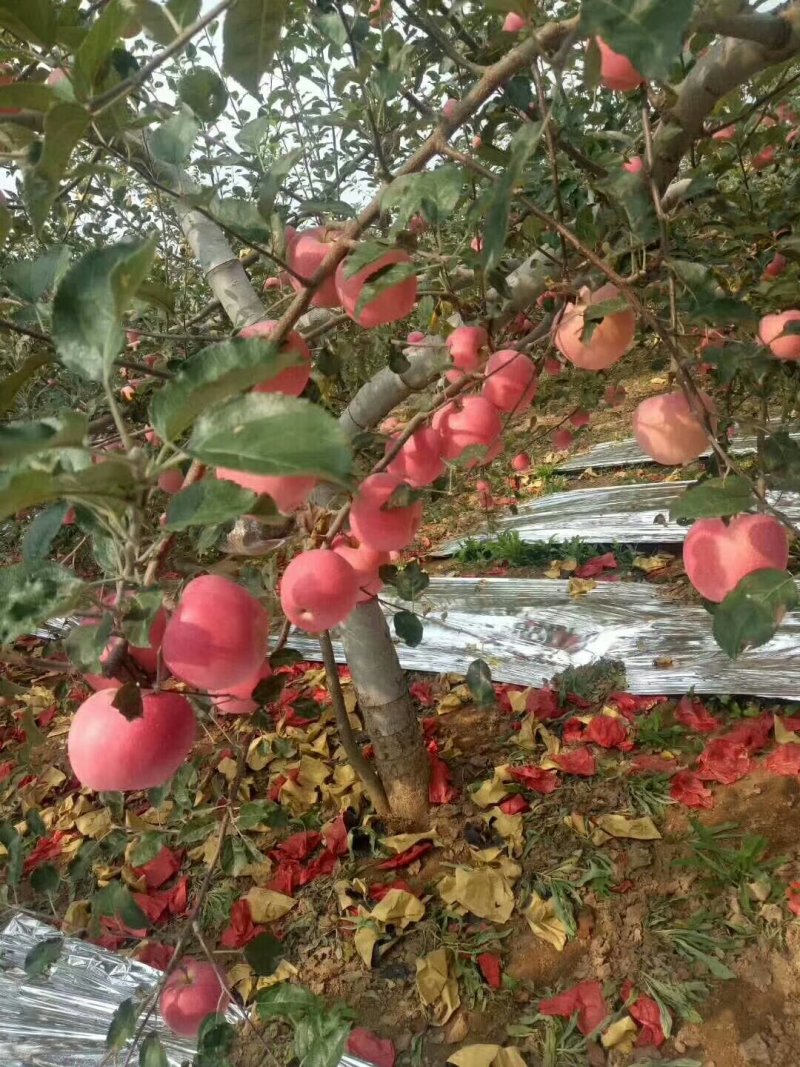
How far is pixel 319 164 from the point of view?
6.91 feet

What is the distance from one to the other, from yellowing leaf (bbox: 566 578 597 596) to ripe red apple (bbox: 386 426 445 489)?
171 cm

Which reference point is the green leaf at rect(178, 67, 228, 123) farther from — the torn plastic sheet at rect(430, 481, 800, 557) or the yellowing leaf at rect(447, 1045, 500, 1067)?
the torn plastic sheet at rect(430, 481, 800, 557)

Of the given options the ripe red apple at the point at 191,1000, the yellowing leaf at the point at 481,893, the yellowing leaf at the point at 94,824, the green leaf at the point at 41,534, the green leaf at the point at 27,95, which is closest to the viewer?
the green leaf at the point at 27,95

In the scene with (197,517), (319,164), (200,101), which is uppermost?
(319,164)

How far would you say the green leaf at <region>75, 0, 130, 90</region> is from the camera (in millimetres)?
503

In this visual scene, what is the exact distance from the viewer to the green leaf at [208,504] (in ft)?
1.30

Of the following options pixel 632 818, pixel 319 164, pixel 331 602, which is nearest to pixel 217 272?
pixel 331 602

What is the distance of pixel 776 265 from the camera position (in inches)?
49.2

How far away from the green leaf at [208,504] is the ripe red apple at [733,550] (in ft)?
1.46

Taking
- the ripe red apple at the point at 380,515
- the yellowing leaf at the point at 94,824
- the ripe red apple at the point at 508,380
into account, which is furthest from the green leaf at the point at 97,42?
the yellowing leaf at the point at 94,824

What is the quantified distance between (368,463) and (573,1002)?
1.00 meters

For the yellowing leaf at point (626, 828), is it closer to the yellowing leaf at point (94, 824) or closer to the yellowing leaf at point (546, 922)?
the yellowing leaf at point (546, 922)

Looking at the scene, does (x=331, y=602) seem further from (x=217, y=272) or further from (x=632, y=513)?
(x=632, y=513)

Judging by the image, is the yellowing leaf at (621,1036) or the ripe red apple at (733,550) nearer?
the ripe red apple at (733,550)
